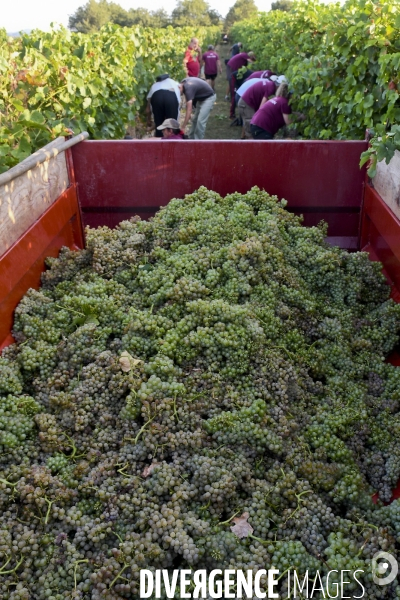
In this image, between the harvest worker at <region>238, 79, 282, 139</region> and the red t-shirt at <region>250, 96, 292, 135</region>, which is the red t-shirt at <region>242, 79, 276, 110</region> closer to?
the harvest worker at <region>238, 79, 282, 139</region>

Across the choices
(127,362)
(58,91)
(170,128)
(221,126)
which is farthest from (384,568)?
(221,126)

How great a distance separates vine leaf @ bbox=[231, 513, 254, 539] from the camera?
196cm

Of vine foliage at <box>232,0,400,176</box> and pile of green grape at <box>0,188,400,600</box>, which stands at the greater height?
vine foliage at <box>232,0,400,176</box>

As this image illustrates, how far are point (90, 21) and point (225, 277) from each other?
7205 cm

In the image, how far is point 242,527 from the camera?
78.1 inches

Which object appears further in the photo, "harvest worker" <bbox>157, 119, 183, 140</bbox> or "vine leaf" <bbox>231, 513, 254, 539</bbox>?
"harvest worker" <bbox>157, 119, 183, 140</bbox>

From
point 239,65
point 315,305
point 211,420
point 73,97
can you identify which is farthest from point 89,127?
point 239,65

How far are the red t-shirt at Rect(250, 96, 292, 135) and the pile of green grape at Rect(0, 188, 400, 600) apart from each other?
380cm

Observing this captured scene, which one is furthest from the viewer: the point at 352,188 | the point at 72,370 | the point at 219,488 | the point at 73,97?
the point at 73,97

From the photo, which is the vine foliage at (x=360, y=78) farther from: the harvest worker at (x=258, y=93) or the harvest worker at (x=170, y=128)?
the harvest worker at (x=258, y=93)

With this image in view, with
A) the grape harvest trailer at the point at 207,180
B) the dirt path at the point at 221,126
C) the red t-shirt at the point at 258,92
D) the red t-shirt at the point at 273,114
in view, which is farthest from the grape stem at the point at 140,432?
the dirt path at the point at 221,126

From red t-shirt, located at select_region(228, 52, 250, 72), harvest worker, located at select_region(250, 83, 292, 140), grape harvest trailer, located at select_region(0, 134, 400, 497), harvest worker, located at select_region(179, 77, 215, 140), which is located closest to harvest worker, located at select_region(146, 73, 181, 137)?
harvest worker, located at select_region(179, 77, 215, 140)

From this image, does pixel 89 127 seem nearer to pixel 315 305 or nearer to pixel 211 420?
pixel 315 305

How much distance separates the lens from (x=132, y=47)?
29.4 ft
